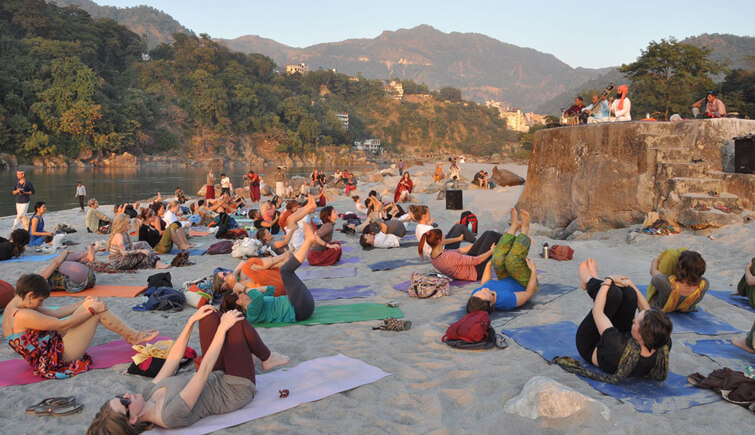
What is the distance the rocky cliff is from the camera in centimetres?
926

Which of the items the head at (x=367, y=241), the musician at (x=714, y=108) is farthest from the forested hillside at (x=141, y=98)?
the musician at (x=714, y=108)

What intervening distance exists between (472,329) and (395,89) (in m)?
142

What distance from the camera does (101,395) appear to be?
3.50 m

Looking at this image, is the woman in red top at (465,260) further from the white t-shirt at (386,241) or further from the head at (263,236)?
the head at (263,236)

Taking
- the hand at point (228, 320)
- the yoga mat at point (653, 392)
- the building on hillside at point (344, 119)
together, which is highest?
the building on hillside at point (344, 119)

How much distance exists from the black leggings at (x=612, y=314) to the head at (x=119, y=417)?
3125mm

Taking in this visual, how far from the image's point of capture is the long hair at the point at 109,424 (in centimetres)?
255

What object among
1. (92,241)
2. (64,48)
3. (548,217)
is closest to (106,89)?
(64,48)

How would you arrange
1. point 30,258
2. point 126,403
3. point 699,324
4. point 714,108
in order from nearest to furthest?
point 126,403, point 699,324, point 30,258, point 714,108

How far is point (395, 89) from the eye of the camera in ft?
464

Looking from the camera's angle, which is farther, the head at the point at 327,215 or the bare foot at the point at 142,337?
the head at the point at 327,215

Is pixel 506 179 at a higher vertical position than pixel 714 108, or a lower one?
lower

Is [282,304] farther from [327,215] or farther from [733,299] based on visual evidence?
[733,299]

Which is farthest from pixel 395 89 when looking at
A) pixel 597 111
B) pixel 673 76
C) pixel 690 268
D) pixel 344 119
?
pixel 690 268
